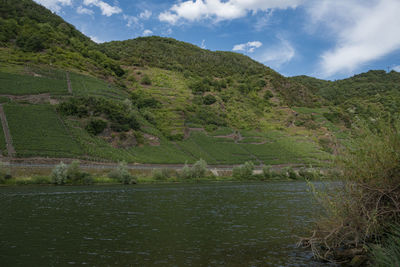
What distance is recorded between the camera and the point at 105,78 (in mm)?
145500

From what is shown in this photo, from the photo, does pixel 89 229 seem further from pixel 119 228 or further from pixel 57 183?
pixel 57 183

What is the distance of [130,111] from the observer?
112 metres

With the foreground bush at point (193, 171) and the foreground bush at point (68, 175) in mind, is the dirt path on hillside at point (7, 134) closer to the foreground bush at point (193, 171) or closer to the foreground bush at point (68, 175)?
the foreground bush at point (68, 175)

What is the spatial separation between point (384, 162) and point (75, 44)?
185 m

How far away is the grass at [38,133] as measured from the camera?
67812 millimetres

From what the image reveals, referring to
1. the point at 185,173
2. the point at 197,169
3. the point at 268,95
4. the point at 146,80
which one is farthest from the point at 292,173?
the point at 268,95

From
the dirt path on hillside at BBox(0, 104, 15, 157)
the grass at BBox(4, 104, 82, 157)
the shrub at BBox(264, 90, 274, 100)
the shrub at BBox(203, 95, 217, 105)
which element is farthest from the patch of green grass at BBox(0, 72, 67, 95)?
the shrub at BBox(264, 90, 274, 100)

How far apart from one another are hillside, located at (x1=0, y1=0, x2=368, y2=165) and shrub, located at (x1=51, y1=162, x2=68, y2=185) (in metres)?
11.9

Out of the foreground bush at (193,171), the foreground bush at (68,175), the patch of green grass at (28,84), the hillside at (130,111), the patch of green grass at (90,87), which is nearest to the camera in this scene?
the foreground bush at (68,175)

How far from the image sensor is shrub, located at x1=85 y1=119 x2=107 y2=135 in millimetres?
90594

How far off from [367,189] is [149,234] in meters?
15.4

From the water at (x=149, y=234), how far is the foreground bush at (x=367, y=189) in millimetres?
3319

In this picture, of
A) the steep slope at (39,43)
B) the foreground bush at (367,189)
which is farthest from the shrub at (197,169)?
the steep slope at (39,43)

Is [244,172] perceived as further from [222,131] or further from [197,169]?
[222,131]
